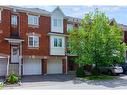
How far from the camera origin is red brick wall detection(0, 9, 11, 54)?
2341cm

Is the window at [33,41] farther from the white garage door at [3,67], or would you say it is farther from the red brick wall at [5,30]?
the white garage door at [3,67]

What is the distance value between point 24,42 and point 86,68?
225 inches

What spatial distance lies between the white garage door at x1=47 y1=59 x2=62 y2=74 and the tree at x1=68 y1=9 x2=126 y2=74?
4.58 metres

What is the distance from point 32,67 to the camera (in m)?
25.8

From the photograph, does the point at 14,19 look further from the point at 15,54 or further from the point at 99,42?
the point at 99,42

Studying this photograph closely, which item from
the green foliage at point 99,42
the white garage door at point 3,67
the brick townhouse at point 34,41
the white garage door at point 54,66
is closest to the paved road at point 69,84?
the green foliage at point 99,42

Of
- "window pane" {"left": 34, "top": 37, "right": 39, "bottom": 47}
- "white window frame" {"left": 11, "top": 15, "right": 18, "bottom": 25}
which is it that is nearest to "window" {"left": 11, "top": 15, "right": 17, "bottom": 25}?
"white window frame" {"left": 11, "top": 15, "right": 18, "bottom": 25}

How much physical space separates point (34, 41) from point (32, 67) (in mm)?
2185

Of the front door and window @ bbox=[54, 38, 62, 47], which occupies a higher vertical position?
window @ bbox=[54, 38, 62, 47]

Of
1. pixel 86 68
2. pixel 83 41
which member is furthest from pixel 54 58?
pixel 83 41

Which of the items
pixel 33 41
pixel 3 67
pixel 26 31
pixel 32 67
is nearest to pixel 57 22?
pixel 33 41

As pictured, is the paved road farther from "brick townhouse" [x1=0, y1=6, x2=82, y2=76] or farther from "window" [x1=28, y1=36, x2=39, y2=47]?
"window" [x1=28, y1=36, x2=39, y2=47]
